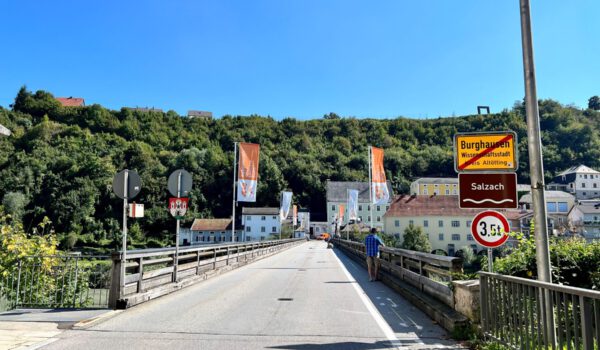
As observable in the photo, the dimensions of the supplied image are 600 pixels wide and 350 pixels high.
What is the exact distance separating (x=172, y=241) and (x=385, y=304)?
362ft

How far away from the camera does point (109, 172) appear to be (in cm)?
12162

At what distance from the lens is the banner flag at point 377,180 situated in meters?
31.9

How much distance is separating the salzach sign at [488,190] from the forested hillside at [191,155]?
101m

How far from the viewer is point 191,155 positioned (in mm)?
135625

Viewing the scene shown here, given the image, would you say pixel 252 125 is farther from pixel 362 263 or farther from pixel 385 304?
pixel 385 304

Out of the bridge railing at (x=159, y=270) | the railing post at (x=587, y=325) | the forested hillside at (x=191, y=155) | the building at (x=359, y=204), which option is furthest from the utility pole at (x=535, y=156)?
the building at (x=359, y=204)

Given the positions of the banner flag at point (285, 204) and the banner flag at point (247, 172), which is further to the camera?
the banner flag at point (285, 204)

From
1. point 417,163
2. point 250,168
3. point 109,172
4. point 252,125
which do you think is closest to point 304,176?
point 252,125

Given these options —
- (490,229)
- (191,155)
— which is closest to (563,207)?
(191,155)

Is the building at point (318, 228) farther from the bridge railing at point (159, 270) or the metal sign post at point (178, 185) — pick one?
the metal sign post at point (178, 185)

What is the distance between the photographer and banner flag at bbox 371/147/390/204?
3192cm

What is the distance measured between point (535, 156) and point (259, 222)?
387 ft

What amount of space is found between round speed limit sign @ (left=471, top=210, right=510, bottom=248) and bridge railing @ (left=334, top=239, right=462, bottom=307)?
3.55ft

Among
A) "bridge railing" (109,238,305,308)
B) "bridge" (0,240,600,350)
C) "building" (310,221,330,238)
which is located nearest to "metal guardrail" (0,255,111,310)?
"bridge" (0,240,600,350)
